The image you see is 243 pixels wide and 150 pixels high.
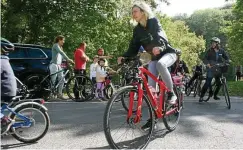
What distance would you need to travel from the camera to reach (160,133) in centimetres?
581

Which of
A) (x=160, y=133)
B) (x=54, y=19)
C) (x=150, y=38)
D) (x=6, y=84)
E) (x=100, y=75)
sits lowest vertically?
(x=160, y=133)

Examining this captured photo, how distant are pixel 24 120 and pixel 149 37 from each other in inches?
82.5

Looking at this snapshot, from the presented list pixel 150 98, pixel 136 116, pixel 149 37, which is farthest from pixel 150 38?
pixel 136 116

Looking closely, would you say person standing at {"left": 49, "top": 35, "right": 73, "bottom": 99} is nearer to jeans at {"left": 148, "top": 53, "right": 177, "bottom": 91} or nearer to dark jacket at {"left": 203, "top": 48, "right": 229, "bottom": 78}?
dark jacket at {"left": 203, "top": 48, "right": 229, "bottom": 78}

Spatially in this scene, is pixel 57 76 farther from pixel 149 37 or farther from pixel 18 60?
pixel 149 37

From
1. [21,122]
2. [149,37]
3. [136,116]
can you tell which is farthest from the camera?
→ [149,37]

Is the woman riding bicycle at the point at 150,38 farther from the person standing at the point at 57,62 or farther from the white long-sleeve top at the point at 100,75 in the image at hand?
the white long-sleeve top at the point at 100,75

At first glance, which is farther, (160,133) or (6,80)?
(160,133)

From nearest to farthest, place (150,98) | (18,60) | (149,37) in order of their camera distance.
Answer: (150,98) → (149,37) → (18,60)

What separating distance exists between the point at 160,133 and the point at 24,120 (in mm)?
2095

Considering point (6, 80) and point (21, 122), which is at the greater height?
point (6, 80)

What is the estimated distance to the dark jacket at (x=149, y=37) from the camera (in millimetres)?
5266

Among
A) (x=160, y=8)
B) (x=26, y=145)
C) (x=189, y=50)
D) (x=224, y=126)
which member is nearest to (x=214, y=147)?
(x=224, y=126)

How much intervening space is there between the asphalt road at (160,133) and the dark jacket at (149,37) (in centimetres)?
132
